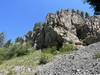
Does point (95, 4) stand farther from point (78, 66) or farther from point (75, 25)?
point (75, 25)

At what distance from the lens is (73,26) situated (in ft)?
141

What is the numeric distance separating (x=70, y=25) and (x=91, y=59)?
21059mm

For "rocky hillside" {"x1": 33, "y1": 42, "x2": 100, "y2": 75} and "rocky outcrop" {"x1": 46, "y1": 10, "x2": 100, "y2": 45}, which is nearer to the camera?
"rocky hillside" {"x1": 33, "y1": 42, "x2": 100, "y2": 75}

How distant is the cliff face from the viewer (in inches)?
1588

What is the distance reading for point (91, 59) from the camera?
2170 cm

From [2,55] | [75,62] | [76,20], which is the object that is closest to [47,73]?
[75,62]

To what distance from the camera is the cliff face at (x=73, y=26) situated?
4034 centimetres

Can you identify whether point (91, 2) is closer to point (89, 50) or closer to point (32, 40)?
point (89, 50)

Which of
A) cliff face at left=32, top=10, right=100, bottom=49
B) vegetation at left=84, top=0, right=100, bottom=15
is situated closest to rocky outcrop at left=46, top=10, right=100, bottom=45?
cliff face at left=32, top=10, right=100, bottom=49

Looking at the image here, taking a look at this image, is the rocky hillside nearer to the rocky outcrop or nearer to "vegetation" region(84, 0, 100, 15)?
"vegetation" region(84, 0, 100, 15)

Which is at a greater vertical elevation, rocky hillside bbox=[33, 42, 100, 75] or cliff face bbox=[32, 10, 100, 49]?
cliff face bbox=[32, 10, 100, 49]

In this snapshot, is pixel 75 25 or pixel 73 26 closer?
pixel 73 26

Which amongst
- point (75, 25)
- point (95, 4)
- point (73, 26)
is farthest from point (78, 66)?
point (75, 25)

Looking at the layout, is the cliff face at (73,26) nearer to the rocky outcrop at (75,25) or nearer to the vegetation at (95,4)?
the rocky outcrop at (75,25)
